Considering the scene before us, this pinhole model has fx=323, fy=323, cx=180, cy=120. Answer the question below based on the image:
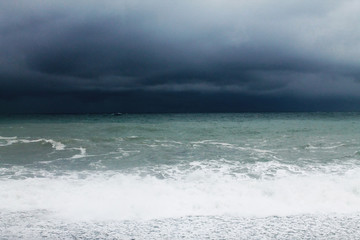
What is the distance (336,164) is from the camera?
13.8m

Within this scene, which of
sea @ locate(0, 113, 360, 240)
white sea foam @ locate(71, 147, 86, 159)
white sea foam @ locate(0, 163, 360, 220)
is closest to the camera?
sea @ locate(0, 113, 360, 240)

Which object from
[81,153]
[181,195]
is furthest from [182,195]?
[81,153]

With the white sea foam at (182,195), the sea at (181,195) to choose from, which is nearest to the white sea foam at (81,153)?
the sea at (181,195)

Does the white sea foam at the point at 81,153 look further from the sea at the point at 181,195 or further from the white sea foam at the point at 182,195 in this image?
the white sea foam at the point at 182,195

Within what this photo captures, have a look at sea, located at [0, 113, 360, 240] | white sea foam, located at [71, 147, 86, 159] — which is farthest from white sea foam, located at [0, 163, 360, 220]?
white sea foam, located at [71, 147, 86, 159]

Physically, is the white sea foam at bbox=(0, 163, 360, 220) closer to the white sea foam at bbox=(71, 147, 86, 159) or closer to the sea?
the sea

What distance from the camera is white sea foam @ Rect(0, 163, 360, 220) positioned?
8248 millimetres

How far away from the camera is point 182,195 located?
9.51 m

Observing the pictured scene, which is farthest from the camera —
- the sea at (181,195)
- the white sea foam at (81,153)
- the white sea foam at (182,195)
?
the white sea foam at (81,153)

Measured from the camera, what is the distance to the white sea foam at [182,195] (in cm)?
825

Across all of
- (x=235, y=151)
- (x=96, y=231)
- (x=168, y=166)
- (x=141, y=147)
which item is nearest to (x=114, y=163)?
(x=168, y=166)

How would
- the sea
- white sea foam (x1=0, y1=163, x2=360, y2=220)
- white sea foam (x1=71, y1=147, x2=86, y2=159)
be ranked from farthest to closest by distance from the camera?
white sea foam (x1=71, y1=147, x2=86, y2=159) < white sea foam (x1=0, y1=163, x2=360, y2=220) < the sea

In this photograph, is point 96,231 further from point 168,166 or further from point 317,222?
point 168,166

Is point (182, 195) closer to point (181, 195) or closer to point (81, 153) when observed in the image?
point (181, 195)
